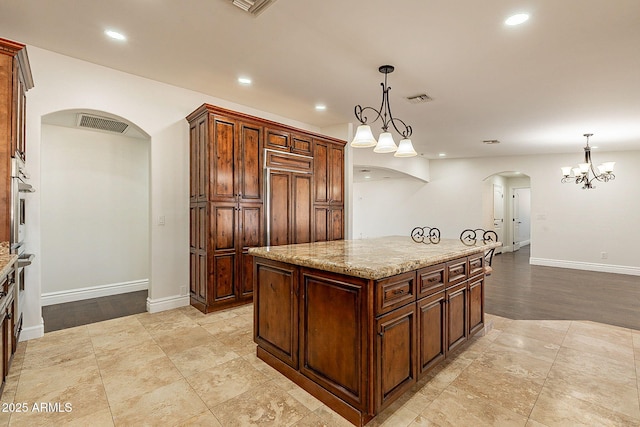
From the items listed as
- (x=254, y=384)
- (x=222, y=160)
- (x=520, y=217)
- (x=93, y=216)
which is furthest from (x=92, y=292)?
(x=520, y=217)

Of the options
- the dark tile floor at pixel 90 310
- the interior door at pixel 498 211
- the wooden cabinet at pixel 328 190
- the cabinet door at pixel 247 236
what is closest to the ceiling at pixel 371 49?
the wooden cabinet at pixel 328 190

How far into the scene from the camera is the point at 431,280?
2.14 m

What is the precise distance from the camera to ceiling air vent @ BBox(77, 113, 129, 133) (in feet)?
12.8

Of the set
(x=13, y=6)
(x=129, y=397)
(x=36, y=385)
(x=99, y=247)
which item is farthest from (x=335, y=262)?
(x=99, y=247)

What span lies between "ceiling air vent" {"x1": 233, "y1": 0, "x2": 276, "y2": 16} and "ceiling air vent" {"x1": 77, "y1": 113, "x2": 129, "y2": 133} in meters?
2.63

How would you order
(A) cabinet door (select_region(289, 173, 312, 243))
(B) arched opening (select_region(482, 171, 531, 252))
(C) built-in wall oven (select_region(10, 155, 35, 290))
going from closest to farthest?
(C) built-in wall oven (select_region(10, 155, 35, 290))
(A) cabinet door (select_region(289, 173, 312, 243))
(B) arched opening (select_region(482, 171, 531, 252))

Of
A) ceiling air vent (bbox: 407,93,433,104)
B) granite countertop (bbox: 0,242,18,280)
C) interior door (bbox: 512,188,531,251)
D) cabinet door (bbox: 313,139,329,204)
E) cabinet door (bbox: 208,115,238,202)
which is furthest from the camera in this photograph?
interior door (bbox: 512,188,531,251)

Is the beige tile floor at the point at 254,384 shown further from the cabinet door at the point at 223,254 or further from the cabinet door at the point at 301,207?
the cabinet door at the point at 301,207

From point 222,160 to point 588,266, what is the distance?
8033mm

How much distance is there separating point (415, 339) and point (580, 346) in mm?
1991

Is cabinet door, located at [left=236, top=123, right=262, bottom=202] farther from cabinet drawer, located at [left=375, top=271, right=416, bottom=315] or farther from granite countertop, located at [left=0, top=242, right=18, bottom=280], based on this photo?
cabinet drawer, located at [left=375, top=271, right=416, bottom=315]

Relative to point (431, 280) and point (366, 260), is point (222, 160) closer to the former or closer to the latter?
point (366, 260)

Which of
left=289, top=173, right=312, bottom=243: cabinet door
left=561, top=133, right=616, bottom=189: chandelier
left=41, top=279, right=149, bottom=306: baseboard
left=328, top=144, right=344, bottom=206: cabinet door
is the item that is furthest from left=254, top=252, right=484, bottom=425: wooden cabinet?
left=561, top=133, right=616, bottom=189: chandelier

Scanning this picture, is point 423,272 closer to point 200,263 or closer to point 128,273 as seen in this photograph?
Result: point 200,263
